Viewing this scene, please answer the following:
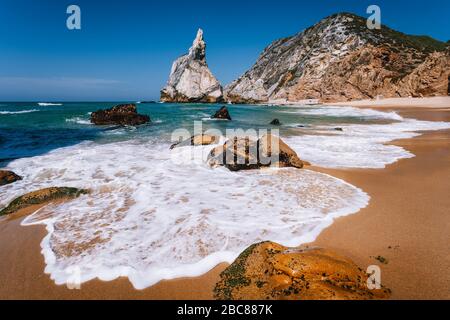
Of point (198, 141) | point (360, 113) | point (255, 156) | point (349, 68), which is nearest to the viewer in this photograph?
point (255, 156)

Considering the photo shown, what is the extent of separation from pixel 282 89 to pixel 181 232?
7623 cm

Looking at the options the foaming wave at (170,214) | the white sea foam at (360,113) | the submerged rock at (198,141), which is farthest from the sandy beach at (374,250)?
the white sea foam at (360,113)

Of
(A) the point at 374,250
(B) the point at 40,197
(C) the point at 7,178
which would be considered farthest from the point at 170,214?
(C) the point at 7,178

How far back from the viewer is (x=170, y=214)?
5125 mm

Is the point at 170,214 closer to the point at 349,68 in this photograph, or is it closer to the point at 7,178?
the point at 7,178

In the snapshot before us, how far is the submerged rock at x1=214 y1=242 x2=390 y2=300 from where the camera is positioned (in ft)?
9.10

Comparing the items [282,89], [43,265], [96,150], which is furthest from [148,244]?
[282,89]

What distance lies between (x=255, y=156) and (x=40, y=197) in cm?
525

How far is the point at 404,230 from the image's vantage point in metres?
4.29

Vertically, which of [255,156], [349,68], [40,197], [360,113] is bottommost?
[40,197]

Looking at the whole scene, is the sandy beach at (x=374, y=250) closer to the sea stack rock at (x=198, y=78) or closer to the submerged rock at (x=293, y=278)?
the submerged rock at (x=293, y=278)

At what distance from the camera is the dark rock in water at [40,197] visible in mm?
5539

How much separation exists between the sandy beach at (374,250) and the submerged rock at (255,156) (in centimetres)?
242

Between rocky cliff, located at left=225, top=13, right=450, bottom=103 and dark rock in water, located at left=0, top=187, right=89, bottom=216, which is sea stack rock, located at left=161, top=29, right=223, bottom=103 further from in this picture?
dark rock in water, located at left=0, top=187, right=89, bottom=216
